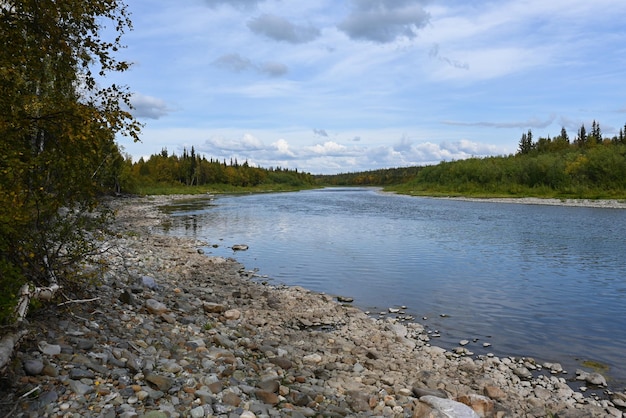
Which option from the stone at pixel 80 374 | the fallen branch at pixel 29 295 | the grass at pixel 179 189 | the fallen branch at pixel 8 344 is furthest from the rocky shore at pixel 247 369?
the grass at pixel 179 189

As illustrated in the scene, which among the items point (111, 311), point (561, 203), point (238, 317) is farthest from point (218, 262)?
point (561, 203)

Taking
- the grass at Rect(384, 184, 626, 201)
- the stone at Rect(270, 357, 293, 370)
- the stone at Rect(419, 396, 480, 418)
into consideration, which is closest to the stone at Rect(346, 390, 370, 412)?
the stone at Rect(419, 396, 480, 418)

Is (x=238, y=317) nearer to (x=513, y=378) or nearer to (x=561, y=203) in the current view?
(x=513, y=378)

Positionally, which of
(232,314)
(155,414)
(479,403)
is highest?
(155,414)

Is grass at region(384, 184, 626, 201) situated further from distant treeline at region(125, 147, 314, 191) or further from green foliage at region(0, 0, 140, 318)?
green foliage at region(0, 0, 140, 318)

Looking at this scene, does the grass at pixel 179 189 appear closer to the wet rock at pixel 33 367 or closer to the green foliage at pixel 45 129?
the green foliage at pixel 45 129

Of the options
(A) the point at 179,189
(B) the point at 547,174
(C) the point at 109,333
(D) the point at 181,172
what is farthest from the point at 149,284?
(D) the point at 181,172

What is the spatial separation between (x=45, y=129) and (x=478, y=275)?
21.4m

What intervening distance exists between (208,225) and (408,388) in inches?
1578

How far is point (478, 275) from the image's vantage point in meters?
24.1

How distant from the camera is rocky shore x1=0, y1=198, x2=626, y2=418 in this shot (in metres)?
7.56

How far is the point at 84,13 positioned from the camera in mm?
9648

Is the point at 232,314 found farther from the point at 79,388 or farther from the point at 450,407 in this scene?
the point at 450,407

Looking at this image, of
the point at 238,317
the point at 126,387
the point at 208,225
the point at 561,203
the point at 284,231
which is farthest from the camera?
the point at 561,203
